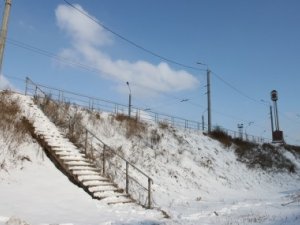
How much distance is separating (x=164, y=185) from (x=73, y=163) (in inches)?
260

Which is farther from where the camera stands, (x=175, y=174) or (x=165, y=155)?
(x=165, y=155)

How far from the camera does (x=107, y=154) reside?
1912 cm

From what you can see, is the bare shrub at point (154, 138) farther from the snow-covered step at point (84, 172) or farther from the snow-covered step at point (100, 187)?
the snow-covered step at point (100, 187)

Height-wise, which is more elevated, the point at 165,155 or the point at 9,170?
the point at 165,155

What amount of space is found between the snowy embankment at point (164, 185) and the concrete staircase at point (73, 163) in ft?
1.04

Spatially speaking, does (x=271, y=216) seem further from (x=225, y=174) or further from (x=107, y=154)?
(x=225, y=174)

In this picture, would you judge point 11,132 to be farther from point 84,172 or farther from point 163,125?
point 163,125

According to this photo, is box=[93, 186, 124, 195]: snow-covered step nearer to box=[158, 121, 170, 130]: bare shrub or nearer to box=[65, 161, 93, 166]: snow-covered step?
box=[65, 161, 93, 166]: snow-covered step

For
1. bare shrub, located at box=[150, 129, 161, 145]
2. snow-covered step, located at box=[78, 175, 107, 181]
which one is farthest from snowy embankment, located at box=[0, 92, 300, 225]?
snow-covered step, located at box=[78, 175, 107, 181]

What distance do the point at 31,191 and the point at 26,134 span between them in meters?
4.35

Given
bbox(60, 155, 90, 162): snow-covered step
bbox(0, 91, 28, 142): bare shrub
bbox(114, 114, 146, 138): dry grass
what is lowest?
bbox(60, 155, 90, 162): snow-covered step

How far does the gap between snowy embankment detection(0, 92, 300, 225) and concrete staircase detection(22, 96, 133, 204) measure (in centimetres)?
32

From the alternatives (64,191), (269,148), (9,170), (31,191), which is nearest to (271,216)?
(64,191)

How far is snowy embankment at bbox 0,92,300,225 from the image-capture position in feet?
37.8
